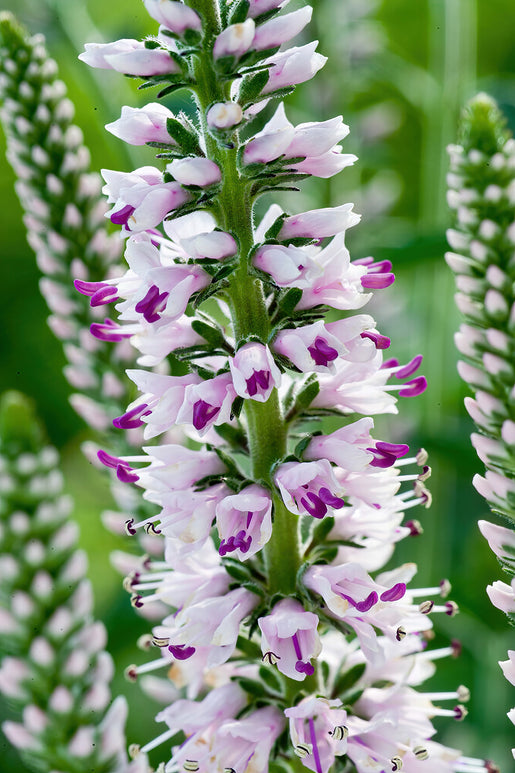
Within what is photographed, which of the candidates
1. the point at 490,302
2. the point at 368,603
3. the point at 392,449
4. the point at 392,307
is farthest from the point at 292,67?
the point at 392,307

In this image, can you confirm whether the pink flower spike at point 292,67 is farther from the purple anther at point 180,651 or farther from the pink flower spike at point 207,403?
the purple anther at point 180,651

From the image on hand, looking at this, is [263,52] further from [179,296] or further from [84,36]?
[84,36]

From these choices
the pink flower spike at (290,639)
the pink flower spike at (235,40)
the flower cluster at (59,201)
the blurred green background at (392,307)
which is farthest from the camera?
the blurred green background at (392,307)

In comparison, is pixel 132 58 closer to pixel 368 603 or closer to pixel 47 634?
pixel 368 603

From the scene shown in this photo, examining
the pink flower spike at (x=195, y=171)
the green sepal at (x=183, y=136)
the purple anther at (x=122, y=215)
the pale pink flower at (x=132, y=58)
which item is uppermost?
the pale pink flower at (x=132, y=58)

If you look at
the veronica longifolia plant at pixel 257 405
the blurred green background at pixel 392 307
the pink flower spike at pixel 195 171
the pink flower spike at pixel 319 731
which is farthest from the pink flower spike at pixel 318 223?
the blurred green background at pixel 392 307
